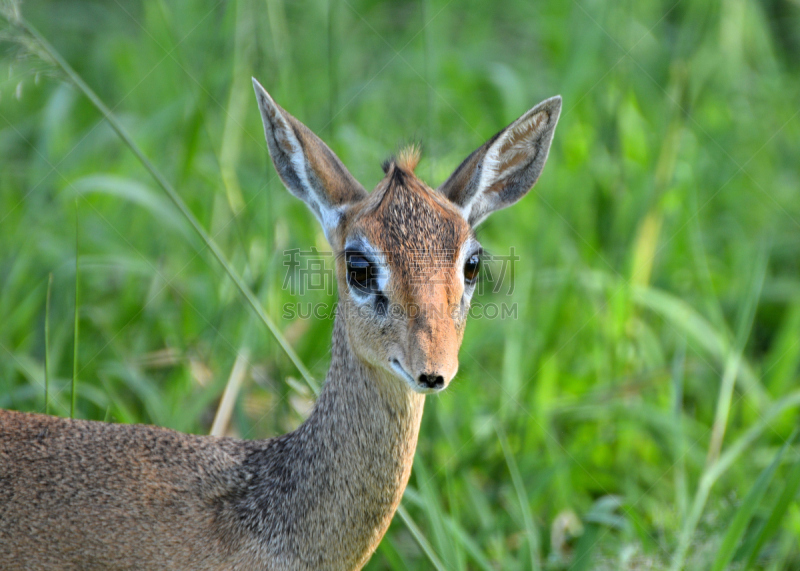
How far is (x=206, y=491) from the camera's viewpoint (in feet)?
8.57

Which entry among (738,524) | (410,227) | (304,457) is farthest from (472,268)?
(738,524)

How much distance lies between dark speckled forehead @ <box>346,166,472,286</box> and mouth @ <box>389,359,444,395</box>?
0.86 ft

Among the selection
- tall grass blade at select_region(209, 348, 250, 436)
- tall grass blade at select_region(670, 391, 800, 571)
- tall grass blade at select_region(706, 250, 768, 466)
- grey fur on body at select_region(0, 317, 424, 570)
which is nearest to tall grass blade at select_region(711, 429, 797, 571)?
tall grass blade at select_region(670, 391, 800, 571)

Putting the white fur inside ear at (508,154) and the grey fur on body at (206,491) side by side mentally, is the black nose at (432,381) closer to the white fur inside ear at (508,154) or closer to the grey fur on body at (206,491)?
the grey fur on body at (206,491)

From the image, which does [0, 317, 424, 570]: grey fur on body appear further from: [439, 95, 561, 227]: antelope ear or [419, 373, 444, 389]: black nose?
[439, 95, 561, 227]: antelope ear

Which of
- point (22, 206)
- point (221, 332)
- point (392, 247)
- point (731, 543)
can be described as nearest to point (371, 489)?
point (392, 247)

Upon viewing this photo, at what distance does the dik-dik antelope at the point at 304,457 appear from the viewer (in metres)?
2.46

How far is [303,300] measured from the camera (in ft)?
15.2

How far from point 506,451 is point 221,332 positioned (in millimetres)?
1603

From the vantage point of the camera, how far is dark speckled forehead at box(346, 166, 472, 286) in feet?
8.16

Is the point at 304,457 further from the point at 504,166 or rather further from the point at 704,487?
the point at 704,487

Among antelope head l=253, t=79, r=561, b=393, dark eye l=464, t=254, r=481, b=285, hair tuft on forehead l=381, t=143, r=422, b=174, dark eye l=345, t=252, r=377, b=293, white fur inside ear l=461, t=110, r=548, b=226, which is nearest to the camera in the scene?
antelope head l=253, t=79, r=561, b=393

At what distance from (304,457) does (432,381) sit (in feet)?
2.02

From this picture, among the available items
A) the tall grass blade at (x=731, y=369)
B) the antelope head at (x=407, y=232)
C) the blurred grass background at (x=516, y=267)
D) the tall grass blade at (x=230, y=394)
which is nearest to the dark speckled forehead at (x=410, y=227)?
the antelope head at (x=407, y=232)
